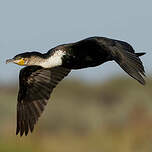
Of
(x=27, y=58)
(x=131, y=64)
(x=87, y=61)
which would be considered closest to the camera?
(x=131, y=64)

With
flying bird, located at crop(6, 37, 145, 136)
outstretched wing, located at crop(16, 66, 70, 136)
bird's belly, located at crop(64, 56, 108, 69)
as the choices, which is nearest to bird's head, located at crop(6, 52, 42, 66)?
flying bird, located at crop(6, 37, 145, 136)

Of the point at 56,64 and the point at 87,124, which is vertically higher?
the point at 56,64

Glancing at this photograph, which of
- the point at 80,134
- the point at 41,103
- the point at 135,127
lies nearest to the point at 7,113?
the point at 80,134

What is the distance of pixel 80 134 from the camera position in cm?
2386

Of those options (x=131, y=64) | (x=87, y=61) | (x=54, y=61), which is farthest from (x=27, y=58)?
(x=131, y=64)

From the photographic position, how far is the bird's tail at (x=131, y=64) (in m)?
15.7

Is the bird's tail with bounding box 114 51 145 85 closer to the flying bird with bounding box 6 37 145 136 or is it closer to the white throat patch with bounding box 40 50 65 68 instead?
the flying bird with bounding box 6 37 145 136

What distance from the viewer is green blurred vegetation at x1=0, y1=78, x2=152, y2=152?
21953mm

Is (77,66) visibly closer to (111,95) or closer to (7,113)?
(7,113)

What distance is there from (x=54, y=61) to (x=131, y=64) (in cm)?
171

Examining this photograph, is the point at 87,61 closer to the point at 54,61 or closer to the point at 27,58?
the point at 54,61

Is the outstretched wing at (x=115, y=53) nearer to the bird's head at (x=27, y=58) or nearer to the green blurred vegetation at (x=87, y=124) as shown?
the bird's head at (x=27, y=58)

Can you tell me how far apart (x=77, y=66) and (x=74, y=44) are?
13.8 inches

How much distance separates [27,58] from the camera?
56.3 ft
